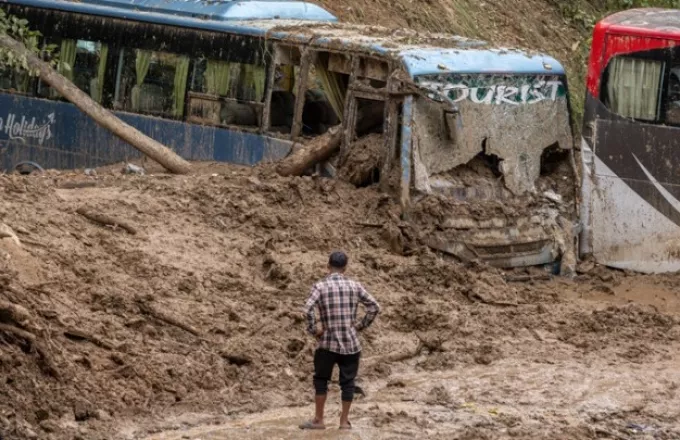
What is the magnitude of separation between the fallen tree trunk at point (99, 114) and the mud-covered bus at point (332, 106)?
0.40m

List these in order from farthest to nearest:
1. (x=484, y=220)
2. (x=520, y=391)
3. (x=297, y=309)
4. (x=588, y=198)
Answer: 1. (x=588, y=198)
2. (x=484, y=220)
3. (x=297, y=309)
4. (x=520, y=391)

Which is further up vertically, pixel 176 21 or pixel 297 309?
pixel 176 21

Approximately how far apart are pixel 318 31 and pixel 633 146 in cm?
365

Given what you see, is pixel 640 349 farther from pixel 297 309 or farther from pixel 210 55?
pixel 210 55

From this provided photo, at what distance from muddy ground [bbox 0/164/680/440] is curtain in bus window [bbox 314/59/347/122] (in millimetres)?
1080

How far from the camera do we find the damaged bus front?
607 inches

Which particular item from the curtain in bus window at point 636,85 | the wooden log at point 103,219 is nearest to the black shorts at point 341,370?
the wooden log at point 103,219

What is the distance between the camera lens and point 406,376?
12.5 m

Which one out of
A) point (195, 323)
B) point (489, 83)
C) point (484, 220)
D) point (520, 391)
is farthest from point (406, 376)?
point (489, 83)

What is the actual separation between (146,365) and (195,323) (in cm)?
110

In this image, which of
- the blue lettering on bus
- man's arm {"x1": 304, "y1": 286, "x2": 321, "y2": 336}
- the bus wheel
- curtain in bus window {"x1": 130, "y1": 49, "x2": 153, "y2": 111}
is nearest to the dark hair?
man's arm {"x1": 304, "y1": 286, "x2": 321, "y2": 336}

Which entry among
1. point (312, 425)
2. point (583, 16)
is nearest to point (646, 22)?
point (312, 425)

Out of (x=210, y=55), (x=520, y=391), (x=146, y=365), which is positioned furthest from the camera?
(x=210, y=55)

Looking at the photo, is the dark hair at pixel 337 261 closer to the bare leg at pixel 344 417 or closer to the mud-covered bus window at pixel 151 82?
the bare leg at pixel 344 417
